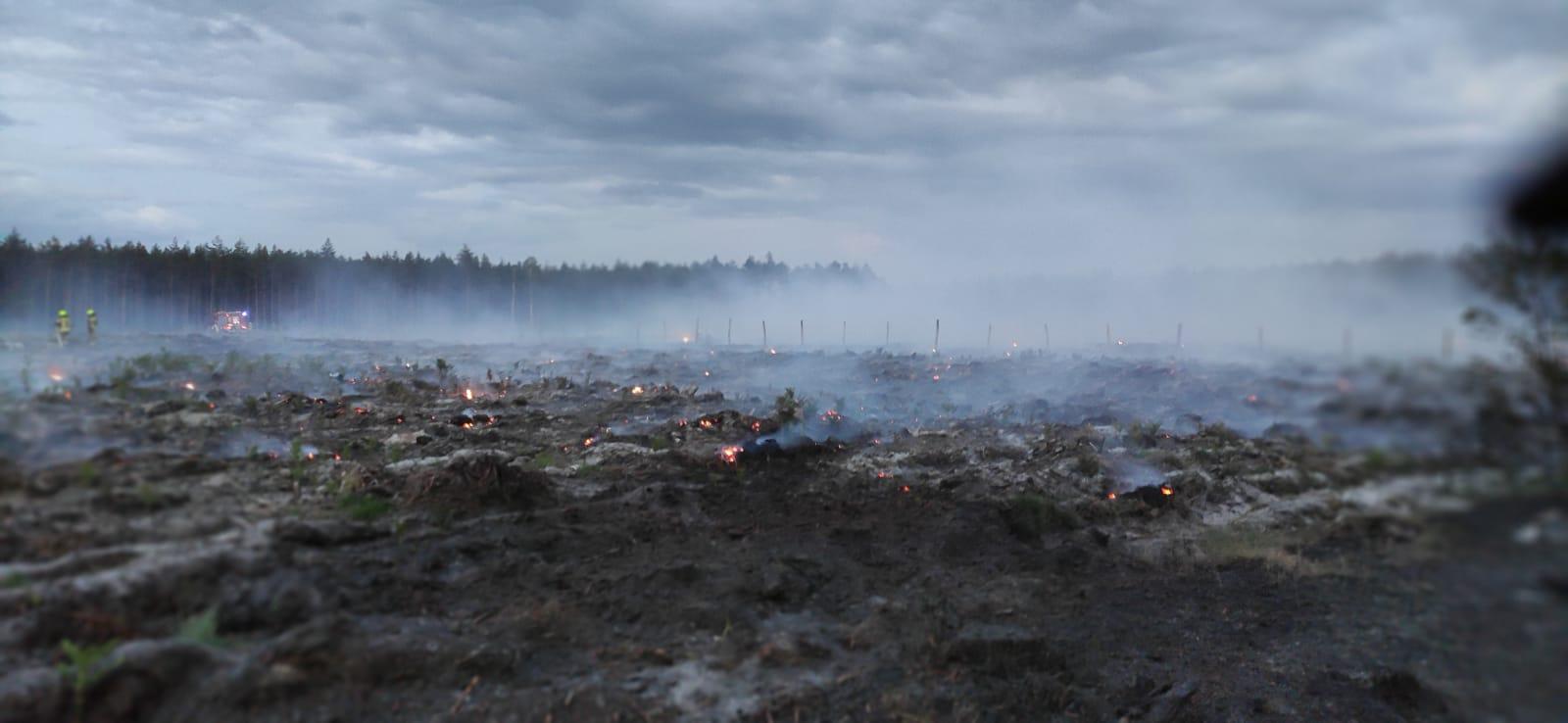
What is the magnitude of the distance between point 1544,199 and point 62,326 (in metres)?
9.11

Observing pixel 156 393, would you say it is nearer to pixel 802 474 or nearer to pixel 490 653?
pixel 490 653

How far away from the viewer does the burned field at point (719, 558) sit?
431 centimetres

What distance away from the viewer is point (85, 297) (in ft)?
26.3

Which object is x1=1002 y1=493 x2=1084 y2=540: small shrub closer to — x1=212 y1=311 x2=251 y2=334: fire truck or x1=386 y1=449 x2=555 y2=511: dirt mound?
x1=386 y1=449 x2=555 y2=511: dirt mound

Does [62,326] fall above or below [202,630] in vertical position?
above

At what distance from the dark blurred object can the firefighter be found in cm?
865

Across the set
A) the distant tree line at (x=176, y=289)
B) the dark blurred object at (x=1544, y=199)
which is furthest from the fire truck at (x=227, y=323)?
the dark blurred object at (x=1544, y=199)

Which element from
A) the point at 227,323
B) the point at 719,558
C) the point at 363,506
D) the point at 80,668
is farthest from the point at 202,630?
the point at 227,323

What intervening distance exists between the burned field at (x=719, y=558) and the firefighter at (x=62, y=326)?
1.86 ft

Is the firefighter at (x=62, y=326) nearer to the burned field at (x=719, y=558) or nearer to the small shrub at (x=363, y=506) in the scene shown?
the burned field at (x=719, y=558)

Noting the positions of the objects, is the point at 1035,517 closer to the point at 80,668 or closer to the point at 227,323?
the point at 80,668

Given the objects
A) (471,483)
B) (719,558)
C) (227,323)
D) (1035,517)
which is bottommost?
(1035,517)

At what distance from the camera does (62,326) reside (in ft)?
21.8

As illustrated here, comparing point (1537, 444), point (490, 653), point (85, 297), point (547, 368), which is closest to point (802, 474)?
point (490, 653)
